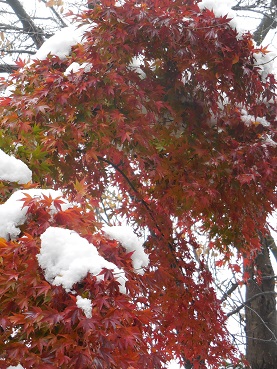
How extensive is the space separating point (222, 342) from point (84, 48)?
237cm

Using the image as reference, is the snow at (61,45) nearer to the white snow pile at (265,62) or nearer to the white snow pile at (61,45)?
the white snow pile at (61,45)

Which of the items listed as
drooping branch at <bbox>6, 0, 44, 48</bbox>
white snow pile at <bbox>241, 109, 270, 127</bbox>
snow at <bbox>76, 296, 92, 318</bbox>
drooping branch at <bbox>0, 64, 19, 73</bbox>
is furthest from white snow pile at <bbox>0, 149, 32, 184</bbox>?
drooping branch at <bbox>6, 0, 44, 48</bbox>

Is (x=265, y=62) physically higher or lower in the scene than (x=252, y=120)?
higher

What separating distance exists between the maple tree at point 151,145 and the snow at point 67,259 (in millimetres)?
34

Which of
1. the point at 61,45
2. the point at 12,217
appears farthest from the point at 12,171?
the point at 61,45

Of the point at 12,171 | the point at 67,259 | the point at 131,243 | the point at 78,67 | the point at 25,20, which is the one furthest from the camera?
the point at 25,20

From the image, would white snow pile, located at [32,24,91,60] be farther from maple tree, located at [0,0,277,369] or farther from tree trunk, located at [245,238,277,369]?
tree trunk, located at [245,238,277,369]

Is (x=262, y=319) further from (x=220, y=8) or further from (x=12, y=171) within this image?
(x=12, y=171)

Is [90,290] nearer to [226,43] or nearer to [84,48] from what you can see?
[84,48]

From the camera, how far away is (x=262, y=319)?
175 inches

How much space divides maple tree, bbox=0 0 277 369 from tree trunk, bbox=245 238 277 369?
3.89 ft


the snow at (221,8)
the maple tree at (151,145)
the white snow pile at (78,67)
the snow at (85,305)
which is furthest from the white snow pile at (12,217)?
the snow at (221,8)

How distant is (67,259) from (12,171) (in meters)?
0.68

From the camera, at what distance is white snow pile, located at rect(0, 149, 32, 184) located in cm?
196
